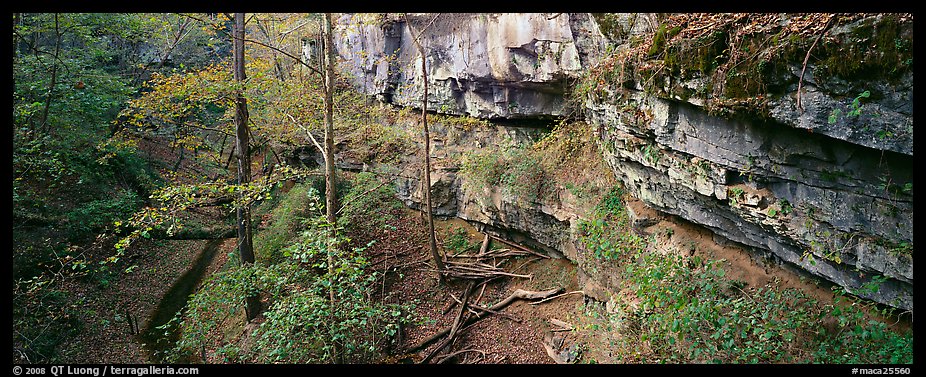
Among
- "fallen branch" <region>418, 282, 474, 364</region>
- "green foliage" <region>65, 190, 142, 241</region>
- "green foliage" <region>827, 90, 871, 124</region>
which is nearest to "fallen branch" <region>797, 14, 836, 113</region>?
"green foliage" <region>827, 90, 871, 124</region>

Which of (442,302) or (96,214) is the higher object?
(96,214)


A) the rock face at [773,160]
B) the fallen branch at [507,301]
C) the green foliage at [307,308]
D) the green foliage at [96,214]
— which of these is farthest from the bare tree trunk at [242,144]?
the rock face at [773,160]

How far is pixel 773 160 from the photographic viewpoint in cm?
479

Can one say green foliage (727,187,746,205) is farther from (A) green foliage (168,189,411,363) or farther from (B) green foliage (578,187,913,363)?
(A) green foliage (168,189,411,363)

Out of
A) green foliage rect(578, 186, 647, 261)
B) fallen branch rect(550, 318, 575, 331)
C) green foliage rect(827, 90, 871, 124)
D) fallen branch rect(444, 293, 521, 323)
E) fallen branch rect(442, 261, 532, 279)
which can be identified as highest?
green foliage rect(827, 90, 871, 124)

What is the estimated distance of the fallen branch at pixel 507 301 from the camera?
9633 mm

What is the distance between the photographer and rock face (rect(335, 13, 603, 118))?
379 inches

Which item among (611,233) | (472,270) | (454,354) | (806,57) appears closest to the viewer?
(806,57)

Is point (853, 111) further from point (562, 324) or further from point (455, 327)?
point (455, 327)

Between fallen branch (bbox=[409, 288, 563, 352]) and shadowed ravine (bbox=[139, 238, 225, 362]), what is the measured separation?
16.3 feet

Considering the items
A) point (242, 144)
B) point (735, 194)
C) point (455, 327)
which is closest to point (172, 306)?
point (242, 144)

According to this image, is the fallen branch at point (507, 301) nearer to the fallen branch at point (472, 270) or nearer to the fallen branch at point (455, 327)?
the fallen branch at point (455, 327)

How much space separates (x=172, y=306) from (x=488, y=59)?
34.7ft
